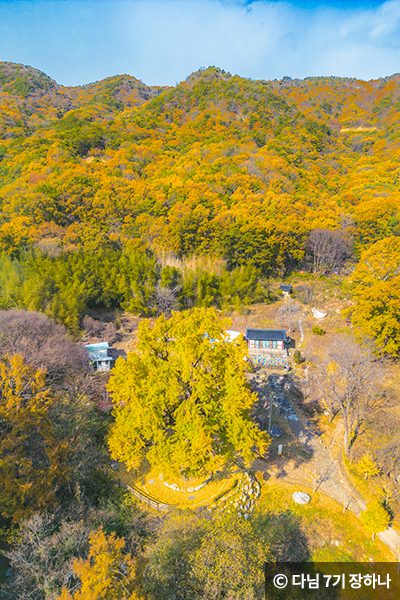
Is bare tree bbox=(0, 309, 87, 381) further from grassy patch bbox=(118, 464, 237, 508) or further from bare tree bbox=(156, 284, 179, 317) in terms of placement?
bare tree bbox=(156, 284, 179, 317)

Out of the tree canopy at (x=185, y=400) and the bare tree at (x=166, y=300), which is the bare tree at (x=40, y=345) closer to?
the tree canopy at (x=185, y=400)

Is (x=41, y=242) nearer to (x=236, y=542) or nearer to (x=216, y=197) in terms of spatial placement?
(x=216, y=197)

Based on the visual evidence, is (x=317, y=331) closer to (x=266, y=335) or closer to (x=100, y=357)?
(x=266, y=335)

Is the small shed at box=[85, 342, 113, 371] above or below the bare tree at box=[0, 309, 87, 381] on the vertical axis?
below

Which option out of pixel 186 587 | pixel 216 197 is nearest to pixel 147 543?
pixel 186 587

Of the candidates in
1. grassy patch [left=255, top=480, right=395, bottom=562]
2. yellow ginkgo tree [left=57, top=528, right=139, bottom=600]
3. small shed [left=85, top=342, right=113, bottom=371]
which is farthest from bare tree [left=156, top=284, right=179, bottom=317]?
yellow ginkgo tree [left=57, top=528, right=139, bottom=600]

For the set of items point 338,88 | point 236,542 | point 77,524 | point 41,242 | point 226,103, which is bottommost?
point 77,524
